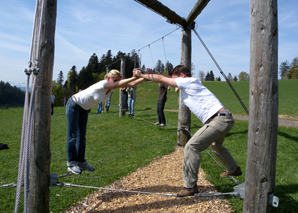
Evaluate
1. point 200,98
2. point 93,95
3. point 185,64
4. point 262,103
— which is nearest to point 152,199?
point 200,98

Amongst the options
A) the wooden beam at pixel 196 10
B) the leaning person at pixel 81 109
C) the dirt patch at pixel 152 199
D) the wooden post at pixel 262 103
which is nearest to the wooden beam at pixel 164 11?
the wooden beam at pixel 196 10

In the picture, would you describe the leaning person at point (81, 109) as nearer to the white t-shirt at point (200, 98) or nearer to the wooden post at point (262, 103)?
the white t-shirt at point (200, 98)

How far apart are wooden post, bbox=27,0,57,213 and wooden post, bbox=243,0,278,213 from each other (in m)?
2.60

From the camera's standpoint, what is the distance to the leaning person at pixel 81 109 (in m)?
4.09

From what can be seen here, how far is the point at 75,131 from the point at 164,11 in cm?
365

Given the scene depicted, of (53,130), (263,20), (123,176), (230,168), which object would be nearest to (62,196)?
(123,176)

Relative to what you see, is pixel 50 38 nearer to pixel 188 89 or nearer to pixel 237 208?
pixel 188 89

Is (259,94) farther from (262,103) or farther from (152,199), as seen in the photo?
(152,199)

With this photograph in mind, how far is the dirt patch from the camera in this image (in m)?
3.88

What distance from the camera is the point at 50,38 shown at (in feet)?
10.6

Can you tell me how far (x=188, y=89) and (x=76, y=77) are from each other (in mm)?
69089

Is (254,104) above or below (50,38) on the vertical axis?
below

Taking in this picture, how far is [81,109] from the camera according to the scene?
4.34m

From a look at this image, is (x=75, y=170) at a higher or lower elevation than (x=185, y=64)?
lower
